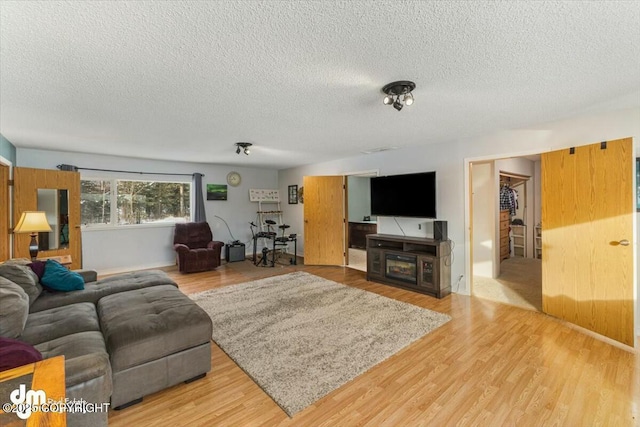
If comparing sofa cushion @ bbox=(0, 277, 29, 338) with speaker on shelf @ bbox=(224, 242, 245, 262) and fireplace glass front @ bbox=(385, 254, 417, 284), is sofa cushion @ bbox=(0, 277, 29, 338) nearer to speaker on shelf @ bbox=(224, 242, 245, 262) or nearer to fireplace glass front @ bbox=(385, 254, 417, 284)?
fireplace glass front @ bbox=(385, 254, 417, 284)

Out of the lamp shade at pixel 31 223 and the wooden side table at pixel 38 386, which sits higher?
the lamp shade at pixel 31 223

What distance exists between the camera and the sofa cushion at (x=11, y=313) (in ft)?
5.53

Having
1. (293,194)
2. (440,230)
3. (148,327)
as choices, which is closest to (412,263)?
(440,230)

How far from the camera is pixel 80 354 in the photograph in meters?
1.62

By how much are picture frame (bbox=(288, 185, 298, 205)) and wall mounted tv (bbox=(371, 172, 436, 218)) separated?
2.76 meters

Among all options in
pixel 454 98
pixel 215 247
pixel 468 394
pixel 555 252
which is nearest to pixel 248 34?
pixel 454 98

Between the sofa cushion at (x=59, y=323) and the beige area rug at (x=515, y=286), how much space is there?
4.54m

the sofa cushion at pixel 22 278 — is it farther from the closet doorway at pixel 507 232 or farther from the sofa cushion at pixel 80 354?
the closet doorway at pixel 507 232

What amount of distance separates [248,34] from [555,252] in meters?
3.78

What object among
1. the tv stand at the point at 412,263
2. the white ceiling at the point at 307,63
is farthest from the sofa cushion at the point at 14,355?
the tv stand at the point at 412,263

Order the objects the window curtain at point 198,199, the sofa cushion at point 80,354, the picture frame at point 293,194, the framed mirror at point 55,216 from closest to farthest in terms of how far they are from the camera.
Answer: the sofa cushion at point 80,354 → the framed mirror at point 55,216 → the window curtain at point 198,199 → the picture frame at point 293,194

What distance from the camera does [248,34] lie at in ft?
5.06

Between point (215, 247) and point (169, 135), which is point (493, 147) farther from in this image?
point (215, 247)

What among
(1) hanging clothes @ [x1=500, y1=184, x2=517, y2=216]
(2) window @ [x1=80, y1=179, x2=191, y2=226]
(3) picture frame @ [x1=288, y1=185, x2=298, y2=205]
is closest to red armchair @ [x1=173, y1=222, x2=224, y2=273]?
(2) window @ [x1=80, y1=179, x2=191, y2=226]
